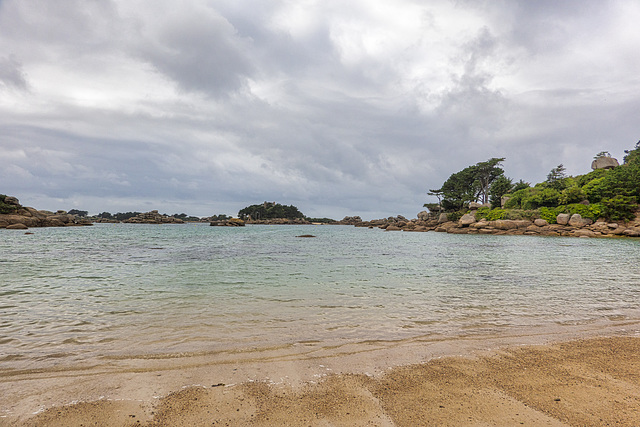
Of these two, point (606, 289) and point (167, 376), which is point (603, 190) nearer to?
point (606, 289)

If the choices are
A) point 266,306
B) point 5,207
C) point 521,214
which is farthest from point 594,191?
point 5,207

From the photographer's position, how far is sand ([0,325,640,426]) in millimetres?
2822

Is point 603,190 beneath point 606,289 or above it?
above

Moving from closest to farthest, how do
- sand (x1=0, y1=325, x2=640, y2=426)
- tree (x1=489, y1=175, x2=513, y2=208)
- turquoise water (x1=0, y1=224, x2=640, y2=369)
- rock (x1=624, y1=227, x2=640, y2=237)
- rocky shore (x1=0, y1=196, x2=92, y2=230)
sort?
sand (x1=0, y1=325, x2=640, y2=426)
turquoise water (x1=0, y1=224, x2=640, y2=369)
rock (x1=624, y1=227, x2=640, y2=237)
rocky shore (x1=0, y1=196, x2=92, y2=230)
tree (x1=489, y1=175, x2=513, y2=208)

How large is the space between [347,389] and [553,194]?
208 ft

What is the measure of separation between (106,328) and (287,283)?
18.7 feet

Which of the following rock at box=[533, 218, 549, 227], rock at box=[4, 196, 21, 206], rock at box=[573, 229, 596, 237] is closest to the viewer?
rock at box=[573, 229, 596, 237]

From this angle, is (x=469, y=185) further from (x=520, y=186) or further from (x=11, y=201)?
(x=11, y=201)

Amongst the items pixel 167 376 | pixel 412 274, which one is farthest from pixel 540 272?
pixel 167 376

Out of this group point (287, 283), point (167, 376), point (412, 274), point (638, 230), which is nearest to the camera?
point (167, 376)

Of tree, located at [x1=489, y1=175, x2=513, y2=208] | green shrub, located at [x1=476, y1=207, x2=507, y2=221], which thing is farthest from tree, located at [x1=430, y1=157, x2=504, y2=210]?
green shrub, located at [x1=476, y1=207, x2=507, y2=221]

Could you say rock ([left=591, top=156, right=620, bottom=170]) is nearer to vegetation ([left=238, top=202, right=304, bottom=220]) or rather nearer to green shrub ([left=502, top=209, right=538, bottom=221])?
green shrub ([left=502, top=209, right=538, bottom=221])

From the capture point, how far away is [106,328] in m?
5.77

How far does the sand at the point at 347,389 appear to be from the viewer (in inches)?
111
